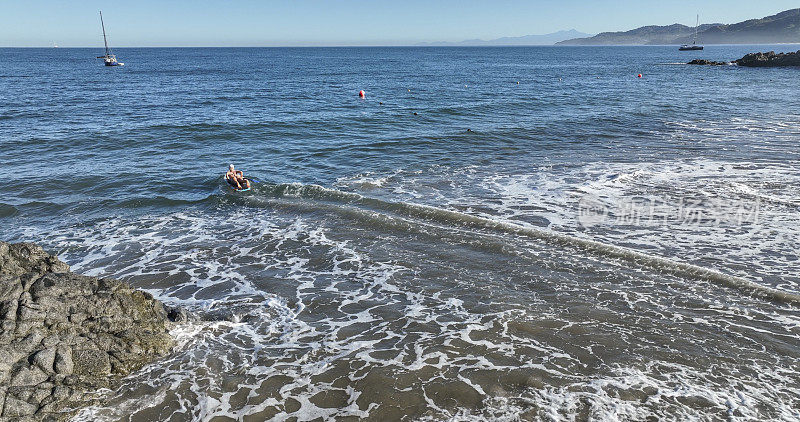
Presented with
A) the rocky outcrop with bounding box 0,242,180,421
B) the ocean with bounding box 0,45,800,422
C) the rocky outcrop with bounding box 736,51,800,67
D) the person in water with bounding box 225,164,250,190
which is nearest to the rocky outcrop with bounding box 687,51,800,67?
the rocky outcrop with bounding box 736,51,800,67

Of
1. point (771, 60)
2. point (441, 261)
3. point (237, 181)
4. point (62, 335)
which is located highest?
point (771, 60)

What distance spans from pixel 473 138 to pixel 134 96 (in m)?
35.3

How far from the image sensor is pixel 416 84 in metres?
61.4

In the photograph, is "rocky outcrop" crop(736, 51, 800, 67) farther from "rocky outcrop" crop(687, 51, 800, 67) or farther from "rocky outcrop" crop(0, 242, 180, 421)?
"rocky outcrop" crop(0, 242, 180, 421)

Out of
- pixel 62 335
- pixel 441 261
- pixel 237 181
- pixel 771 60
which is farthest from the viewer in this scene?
pixel 771 60

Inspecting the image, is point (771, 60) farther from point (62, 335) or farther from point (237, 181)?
point (62, 335)

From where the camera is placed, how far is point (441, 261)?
12656 mm

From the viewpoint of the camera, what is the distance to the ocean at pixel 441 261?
7.92m

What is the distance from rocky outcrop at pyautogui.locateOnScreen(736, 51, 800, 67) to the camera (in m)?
86.8

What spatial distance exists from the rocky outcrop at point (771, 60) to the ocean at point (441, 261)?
7872cm

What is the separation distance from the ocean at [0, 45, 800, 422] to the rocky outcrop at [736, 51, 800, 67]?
78.7m

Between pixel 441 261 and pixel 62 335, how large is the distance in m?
8.08

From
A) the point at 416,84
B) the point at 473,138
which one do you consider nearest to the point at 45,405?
the point at 473,138

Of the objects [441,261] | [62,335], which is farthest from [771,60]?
[62,335]
